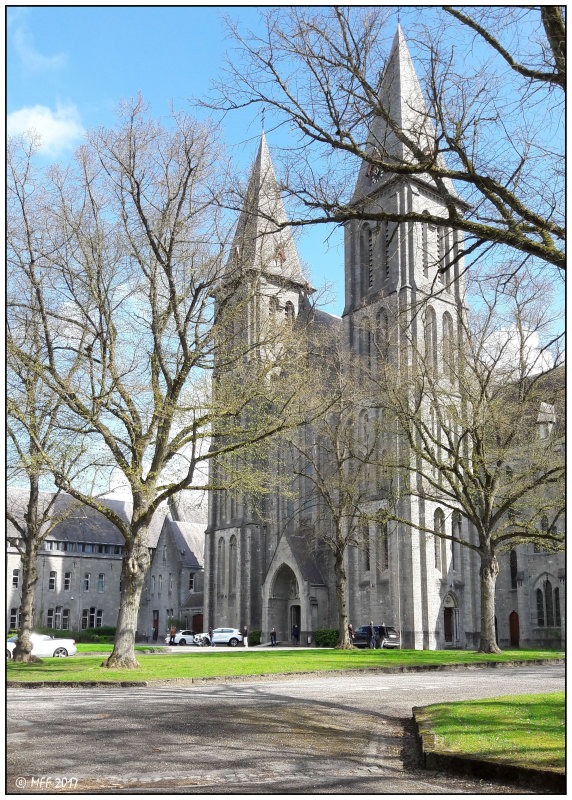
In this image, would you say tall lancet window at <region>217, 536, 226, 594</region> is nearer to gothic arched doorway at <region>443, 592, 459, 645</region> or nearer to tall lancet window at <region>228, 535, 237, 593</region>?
tall lancet window at <region>228, 535, 237, 593</region>

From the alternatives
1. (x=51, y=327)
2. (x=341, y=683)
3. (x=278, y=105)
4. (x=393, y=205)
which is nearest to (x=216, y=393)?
(x=51, y=327)

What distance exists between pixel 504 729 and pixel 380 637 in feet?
115

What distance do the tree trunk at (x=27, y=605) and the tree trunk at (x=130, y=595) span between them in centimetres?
514

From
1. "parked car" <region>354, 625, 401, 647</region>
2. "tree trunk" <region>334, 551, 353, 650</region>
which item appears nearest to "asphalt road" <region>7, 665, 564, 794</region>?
"tree trunk" <region>334, 551, 353, 650</region>

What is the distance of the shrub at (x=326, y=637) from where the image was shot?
155ft

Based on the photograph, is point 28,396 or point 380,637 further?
point 380,637

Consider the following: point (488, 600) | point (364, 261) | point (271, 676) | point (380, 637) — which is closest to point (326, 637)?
point (380, 637)

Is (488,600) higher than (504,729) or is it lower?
lower

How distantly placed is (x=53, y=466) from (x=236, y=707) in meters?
8.87

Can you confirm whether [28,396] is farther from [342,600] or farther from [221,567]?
[221,567]

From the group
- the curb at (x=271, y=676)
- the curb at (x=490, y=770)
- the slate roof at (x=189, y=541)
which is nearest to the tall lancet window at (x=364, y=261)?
the slate roof at (x=189, y=541)

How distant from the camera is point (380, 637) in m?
42.6

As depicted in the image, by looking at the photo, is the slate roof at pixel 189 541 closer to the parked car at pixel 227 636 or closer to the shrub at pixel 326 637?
the parked car at pixel 227 636

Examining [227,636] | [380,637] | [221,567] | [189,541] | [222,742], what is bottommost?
[227,636]
